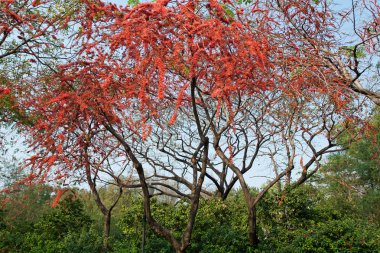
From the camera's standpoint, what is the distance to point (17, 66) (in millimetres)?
7648

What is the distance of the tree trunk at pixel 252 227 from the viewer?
7902mm

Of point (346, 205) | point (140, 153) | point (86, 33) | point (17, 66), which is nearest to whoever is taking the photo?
point (86, 33)

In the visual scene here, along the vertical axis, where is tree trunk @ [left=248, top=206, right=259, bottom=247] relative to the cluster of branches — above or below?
below

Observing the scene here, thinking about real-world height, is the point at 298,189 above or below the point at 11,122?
below

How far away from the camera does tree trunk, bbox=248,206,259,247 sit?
7902mm

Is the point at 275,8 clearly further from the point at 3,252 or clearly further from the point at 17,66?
the point at 3,252

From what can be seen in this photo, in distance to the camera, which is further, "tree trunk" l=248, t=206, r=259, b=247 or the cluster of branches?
"tree trunk" l=248, t=206, r=259, b=247

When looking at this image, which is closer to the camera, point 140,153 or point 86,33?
point 86,33

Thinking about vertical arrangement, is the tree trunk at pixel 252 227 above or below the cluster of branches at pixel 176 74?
below

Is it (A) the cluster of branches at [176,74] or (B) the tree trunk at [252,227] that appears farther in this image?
(B) the tree trunk at [252,227]

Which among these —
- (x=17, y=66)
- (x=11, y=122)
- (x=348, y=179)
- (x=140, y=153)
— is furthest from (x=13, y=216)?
(x=348, y=179)

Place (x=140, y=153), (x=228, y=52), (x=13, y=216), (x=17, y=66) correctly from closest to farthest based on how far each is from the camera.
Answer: (x=228, y=52)
(x=17, y=66)
(x=140, y=153)
(x=13, y=216)

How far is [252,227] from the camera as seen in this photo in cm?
803

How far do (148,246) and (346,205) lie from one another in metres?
9.89
